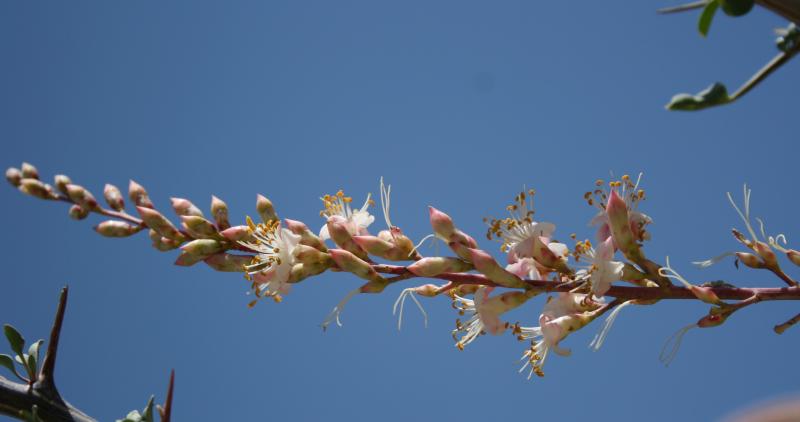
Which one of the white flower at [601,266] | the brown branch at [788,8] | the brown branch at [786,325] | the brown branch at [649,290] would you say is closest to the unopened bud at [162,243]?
the brown branch at [649,290]

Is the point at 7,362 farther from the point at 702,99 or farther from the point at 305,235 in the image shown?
the point at 702,99

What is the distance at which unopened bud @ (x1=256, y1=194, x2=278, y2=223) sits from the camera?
264 cm

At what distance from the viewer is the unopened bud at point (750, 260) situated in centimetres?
235

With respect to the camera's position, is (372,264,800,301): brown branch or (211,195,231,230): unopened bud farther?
(211,195,231,230): unopened bud

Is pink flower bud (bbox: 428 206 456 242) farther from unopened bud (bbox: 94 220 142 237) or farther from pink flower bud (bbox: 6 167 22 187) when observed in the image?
pink flower bud (bbox: 6 167 22 187)

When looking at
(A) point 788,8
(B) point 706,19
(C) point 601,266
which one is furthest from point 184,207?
(A) point 788,8

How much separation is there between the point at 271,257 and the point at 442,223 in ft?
2.03

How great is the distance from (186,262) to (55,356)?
70 cm

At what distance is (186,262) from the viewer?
239 cm

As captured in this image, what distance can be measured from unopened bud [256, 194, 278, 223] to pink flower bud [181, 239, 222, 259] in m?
0.28

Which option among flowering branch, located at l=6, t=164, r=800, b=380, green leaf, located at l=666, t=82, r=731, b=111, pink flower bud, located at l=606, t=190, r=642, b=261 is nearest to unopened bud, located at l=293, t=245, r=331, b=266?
flowering branch, located at l=6, t=164, r=800, b=380

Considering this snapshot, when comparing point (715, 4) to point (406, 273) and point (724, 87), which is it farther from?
point (406, 273)

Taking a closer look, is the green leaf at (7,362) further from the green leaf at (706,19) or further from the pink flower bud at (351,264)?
the green leaf at (706,19)

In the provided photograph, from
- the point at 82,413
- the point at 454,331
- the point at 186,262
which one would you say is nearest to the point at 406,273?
the point at 454,331
